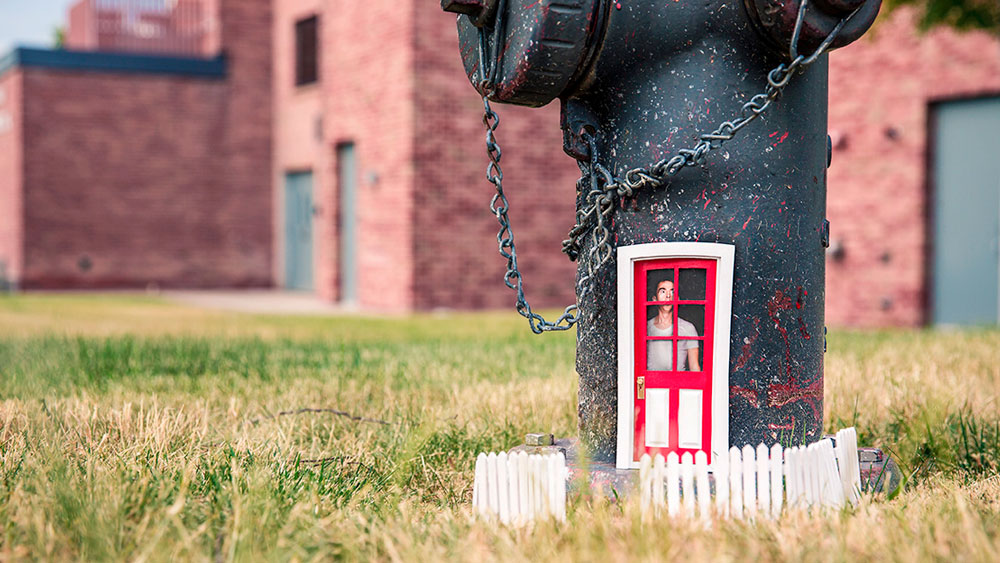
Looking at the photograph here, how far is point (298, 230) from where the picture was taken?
20141 millimetres

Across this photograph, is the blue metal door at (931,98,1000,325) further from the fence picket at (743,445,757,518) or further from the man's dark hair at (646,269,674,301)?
the fence picket at (743,445,757,518)

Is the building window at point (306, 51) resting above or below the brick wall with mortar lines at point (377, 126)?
above

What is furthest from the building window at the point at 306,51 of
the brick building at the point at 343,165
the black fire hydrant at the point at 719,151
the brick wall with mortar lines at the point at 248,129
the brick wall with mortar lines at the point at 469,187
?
the black fire hydrant at the point at 719,151

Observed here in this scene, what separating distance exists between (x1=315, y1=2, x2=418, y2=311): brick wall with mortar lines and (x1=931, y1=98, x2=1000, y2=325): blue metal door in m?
6.12

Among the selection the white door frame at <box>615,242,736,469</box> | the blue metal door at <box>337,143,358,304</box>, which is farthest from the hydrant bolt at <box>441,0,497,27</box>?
the blue metal door at <box>337,143,358,304</box>

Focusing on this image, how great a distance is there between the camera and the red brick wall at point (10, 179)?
19547 millimetres

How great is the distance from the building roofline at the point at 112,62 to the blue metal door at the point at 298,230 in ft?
8.80

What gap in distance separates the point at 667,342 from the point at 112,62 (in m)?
19.3

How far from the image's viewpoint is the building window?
63.2 feet

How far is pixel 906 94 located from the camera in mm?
11844

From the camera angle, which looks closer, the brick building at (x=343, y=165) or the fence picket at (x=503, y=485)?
the fence picket at (x=503, y=485)

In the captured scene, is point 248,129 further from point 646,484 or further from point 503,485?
point 646,484

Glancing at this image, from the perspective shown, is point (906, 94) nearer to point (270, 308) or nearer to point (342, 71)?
point (342, 71)

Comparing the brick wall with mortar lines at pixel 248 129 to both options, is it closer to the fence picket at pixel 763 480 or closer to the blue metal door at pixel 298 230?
the blue metal door at pixel 298 230
